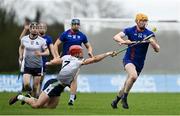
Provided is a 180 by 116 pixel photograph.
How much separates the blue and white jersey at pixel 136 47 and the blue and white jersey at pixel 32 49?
277cm

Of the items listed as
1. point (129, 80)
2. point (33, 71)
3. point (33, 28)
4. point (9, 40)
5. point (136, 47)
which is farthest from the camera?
point (9, 40)

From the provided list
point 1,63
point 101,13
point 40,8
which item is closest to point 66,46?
point 1,63

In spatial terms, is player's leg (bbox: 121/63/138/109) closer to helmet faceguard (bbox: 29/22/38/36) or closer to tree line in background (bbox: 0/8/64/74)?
helmet faceguard (bbox: 29/22/38/36)

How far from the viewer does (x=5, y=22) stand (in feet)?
208

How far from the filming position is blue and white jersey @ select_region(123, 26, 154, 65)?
76.8 ft

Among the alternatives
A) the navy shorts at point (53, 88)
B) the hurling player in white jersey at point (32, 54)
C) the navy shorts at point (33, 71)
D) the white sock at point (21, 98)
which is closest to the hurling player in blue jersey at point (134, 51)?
the navy shorts at point (53, 88)

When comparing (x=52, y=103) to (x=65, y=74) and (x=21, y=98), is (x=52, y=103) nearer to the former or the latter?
(x=21, y=98)

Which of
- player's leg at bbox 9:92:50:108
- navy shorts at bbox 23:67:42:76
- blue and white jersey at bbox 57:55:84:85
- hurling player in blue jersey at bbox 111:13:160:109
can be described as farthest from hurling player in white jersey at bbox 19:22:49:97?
blue and white jersey at bbox 57:55:84:85

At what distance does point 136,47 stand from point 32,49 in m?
3.22

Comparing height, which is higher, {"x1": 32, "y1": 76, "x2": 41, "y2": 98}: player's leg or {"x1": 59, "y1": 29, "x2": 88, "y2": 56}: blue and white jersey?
{"x1": 59, "y1": 29, "x2": 88, "y2": 56}: blue and white jersey

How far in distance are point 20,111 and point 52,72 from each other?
3262 centimetres

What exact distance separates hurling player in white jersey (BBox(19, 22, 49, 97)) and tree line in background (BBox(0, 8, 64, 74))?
3245 centimetres

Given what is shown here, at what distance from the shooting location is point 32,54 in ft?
83.0

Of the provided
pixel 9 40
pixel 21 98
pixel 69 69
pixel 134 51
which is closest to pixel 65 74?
pixel 69 69
